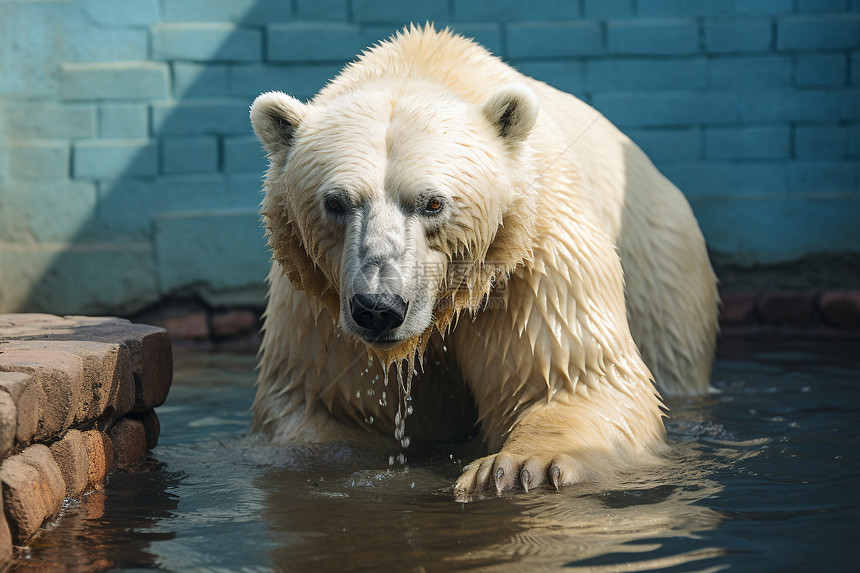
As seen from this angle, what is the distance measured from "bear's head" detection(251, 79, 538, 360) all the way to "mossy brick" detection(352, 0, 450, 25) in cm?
369

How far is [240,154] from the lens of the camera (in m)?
6.86

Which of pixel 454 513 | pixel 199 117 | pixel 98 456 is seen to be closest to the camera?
pixel 454 513

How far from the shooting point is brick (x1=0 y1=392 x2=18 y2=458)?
7.30 ft

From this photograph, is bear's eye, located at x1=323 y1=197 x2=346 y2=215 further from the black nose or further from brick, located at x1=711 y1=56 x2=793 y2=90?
brick, located at x1=711 y1=56 x2=793 y2=90

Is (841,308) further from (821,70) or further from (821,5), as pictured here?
(821,5)

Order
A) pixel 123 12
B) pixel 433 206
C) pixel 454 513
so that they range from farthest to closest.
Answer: pixel 123 12, pixel 433 206, pixel 454 513

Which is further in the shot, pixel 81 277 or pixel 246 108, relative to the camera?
pixel 246 108

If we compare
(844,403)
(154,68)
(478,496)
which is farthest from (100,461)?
(154,68)

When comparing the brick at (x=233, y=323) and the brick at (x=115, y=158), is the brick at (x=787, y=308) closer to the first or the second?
the brick at (x=233, y=323)

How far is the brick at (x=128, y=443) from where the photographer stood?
126 inches

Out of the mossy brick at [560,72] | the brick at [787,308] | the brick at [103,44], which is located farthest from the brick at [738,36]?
the brick at [103,44]

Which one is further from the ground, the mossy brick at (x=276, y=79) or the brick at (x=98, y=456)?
the mossy brick at (x=276, y=79)

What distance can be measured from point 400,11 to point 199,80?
1.48 metres

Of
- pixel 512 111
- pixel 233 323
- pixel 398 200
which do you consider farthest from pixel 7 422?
pixel 233 323
